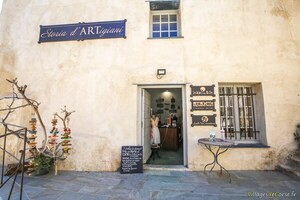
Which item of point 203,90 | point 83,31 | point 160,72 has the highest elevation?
point 83,31

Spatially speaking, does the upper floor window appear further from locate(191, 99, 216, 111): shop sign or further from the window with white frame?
locate(191, 99, 216, 111): shop sign

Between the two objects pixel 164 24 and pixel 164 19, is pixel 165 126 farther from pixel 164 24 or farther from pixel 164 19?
pixel 164 19

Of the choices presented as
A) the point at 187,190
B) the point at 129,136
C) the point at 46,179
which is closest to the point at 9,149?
the point at 46,179

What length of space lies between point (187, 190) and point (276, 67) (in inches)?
151

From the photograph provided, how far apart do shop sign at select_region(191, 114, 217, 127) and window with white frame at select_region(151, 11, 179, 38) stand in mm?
2479

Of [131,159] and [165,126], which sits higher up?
[165,126]

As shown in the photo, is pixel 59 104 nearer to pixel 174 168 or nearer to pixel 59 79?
pixel 59 79

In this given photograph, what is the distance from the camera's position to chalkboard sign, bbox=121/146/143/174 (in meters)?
3.82

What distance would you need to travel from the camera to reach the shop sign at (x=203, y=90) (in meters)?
4.12

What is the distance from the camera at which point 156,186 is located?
3146 millimetres

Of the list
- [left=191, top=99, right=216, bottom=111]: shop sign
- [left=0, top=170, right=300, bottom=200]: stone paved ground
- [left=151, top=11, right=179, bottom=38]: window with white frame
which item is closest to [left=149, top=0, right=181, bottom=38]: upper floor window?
[left=151, top=11, right=179, bottom=38]: window with white frame

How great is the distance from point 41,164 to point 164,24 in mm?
4943

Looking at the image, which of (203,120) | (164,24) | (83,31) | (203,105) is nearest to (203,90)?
(203,105)

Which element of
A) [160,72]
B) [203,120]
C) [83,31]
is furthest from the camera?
[83,31]
